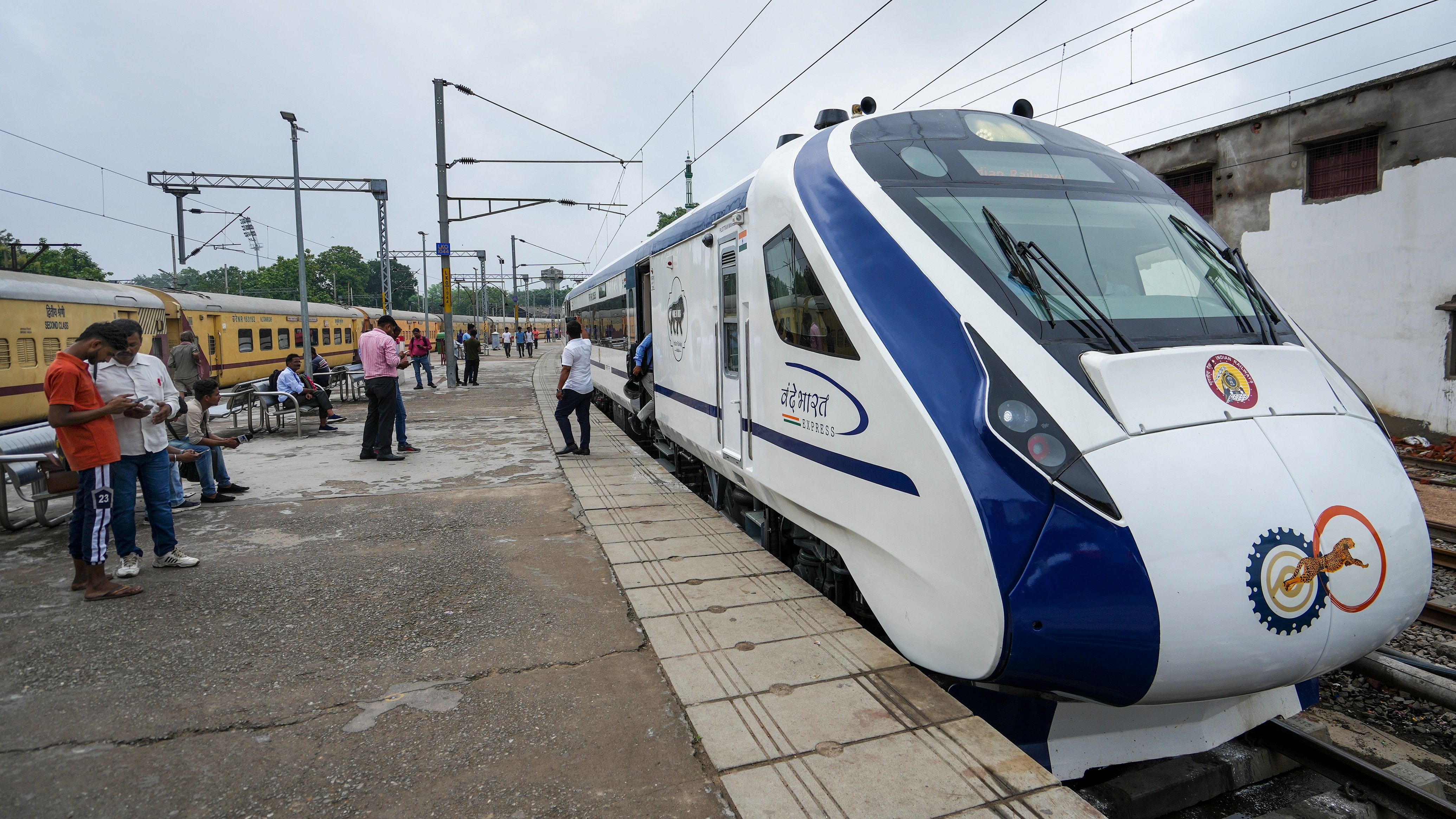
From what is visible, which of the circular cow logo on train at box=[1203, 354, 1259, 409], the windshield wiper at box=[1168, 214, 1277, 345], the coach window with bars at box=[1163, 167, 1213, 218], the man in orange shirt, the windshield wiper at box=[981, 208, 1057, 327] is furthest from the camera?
the coach window with bars at box=[1163, 167, 1213, 218]

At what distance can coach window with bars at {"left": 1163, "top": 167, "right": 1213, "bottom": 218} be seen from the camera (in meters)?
14.4

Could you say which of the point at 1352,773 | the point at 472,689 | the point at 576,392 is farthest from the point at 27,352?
the point at 1352,773

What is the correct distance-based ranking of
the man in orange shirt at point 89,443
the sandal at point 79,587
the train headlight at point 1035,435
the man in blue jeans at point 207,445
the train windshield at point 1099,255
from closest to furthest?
the train headlight at point 1035,435, the train windshield at point 1099,255, the man in orange shirt at point 89,443, the sandal at point 79,587, the man in blue jeans at point 207,445

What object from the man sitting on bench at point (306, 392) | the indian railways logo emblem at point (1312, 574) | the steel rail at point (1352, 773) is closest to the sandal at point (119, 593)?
the indian railways logo emblem at point (1312, 574)

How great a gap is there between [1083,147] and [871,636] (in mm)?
2861

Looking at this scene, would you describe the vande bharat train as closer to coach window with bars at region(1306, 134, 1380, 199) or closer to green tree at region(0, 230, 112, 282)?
coach window with bars at region(1306, 134, 1380, 199)

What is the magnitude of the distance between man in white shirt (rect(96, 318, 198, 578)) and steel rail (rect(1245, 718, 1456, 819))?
20.1 feet

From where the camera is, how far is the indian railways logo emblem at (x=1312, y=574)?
2.51 m

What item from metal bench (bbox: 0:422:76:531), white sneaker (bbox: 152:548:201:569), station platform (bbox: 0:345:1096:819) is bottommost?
station platform (bbox: 0:345:1096:819)

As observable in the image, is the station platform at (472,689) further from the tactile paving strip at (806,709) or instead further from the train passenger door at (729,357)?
the train passenger door at (729,357)

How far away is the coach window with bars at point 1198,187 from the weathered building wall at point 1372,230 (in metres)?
0.35

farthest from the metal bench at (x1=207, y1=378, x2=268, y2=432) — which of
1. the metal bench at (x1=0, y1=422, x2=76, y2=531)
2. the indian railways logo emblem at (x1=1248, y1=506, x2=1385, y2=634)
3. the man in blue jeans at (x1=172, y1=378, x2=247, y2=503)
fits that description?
the indian railways logo emblem at (x1=1248, y1=506, x2=1385, y2=634)

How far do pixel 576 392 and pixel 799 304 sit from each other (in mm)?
5919

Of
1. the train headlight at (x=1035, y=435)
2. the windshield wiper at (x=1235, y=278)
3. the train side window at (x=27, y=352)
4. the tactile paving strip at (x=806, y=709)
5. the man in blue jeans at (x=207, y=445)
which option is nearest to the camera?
the tactile paving strip at (x=806, y=709)
